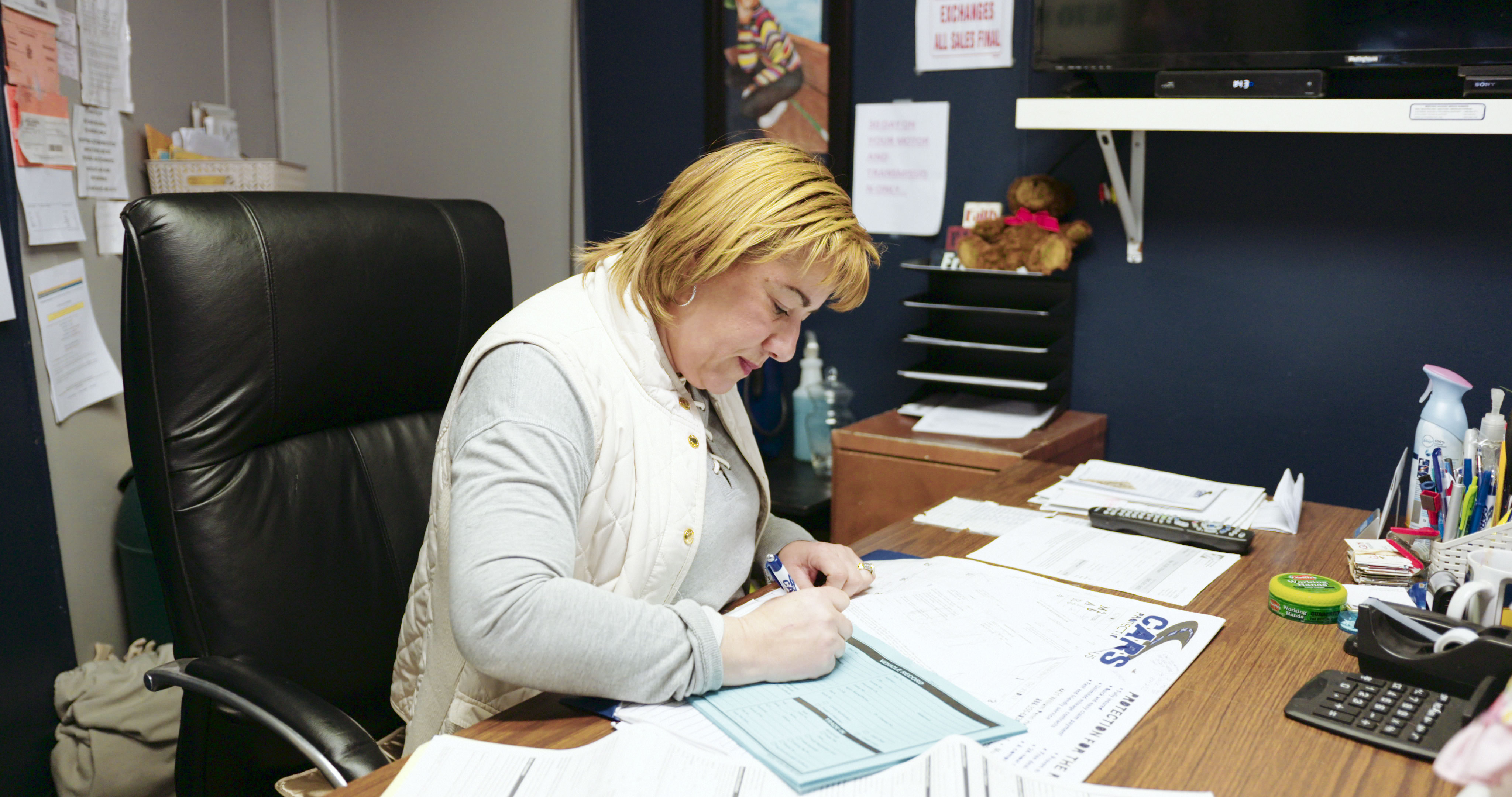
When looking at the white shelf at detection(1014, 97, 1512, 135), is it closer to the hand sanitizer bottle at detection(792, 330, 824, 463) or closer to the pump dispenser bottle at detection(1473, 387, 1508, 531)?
the pump dispenser bottle at detection(1473, 387, 1508, 531)

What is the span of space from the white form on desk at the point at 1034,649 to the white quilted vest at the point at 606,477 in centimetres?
15

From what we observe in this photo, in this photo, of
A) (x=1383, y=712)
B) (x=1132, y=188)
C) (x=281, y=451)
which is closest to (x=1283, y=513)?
(x=1383, y=712)

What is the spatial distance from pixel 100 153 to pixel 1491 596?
249cm

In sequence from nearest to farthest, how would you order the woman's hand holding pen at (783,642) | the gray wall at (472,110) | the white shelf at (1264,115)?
1. the woman's hand holding pen at (783,642)
2. the white shelf at (1264,115)
3. the gray wall at (472,110)

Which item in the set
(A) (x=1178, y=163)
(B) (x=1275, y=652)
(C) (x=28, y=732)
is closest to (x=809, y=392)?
(A) (x=1178, y=163)

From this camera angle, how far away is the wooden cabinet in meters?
1.97

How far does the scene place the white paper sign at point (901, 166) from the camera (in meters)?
2.37

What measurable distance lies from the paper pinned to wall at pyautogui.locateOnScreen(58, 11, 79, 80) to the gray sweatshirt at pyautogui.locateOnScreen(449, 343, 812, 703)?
1.68m

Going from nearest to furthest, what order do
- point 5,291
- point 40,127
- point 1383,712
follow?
point 1383,712 < point 5,291 < point 40,127

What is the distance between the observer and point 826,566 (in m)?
1.22

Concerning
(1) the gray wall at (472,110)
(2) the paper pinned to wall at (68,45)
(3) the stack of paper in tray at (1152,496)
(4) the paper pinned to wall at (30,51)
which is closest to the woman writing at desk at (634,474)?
(3) the stack of paper in tray at (1152,496)

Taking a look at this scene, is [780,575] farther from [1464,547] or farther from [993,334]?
[993,334]

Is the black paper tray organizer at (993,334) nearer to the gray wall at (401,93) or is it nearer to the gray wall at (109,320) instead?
the gray wall at (401,93)

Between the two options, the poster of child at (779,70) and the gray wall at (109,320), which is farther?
the poster of child at (779,70)
